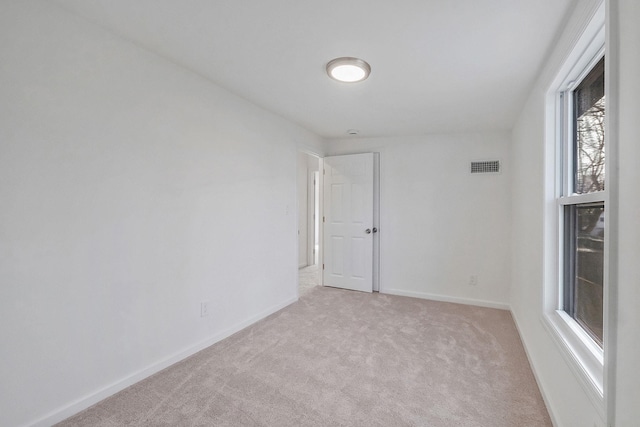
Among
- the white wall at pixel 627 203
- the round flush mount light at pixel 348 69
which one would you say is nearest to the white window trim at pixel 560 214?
Answer: the white wall at pixel 627 203

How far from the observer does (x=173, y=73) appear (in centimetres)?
231

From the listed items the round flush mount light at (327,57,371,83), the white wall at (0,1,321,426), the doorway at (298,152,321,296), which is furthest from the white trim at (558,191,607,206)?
the doorway at (298,152,321,296)

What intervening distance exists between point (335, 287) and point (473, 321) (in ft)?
6.46

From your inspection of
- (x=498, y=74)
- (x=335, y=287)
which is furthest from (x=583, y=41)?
(x=335, y=287)

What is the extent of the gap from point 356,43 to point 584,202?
1.60 metres

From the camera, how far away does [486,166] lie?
12.8 ft

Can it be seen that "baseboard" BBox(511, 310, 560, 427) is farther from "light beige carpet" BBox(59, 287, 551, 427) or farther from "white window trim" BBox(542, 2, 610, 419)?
"white window trim" BBox(542, 2, 610, 419)

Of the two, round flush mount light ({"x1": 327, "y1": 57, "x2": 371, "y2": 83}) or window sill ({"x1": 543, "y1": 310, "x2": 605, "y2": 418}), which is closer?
window sill ({"x1": 543, "y1": 310, "x2": 605, "y2": 418})

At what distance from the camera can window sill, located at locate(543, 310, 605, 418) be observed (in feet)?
3.96

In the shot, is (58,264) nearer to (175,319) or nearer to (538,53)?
(175,319)

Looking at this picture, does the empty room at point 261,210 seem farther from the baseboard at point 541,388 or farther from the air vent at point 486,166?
the air vent at point 486,166

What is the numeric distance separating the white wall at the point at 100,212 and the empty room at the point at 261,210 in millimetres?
12

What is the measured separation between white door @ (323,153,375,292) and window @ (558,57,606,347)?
2.65 metres

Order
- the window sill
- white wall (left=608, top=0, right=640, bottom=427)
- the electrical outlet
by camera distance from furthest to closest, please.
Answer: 1. the electrical outlet
2. the window sill
3. white wall (left=608, top=0, right=640, bottom=427)
